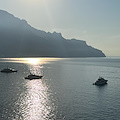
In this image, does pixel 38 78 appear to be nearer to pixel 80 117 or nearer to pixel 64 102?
pixel 64 102

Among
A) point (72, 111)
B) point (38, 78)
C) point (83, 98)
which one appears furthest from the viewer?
point (38, 78)

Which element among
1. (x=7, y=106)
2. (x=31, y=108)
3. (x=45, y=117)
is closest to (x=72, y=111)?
(x=45, y=117)

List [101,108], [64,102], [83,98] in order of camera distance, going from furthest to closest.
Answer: [83,98] → [64,102] → [101,108]

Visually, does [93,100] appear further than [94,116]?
Yes

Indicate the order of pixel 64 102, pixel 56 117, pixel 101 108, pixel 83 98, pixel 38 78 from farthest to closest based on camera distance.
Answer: pixel 38 78, pixel 83 98, pixel 64 102, pixel 101 108, pixel 56 117

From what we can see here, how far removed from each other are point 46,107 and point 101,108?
2051 centimetres

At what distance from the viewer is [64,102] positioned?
73688 millimetres

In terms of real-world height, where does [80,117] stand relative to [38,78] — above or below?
below

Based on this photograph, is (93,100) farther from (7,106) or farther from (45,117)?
(7,106)

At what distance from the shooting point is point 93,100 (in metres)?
77.7

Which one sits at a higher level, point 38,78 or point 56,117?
point 38,78

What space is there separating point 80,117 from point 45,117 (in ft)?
36.4

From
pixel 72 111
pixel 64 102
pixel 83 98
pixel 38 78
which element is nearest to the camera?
pixel 72 111

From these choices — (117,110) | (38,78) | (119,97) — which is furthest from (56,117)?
(38,78)
